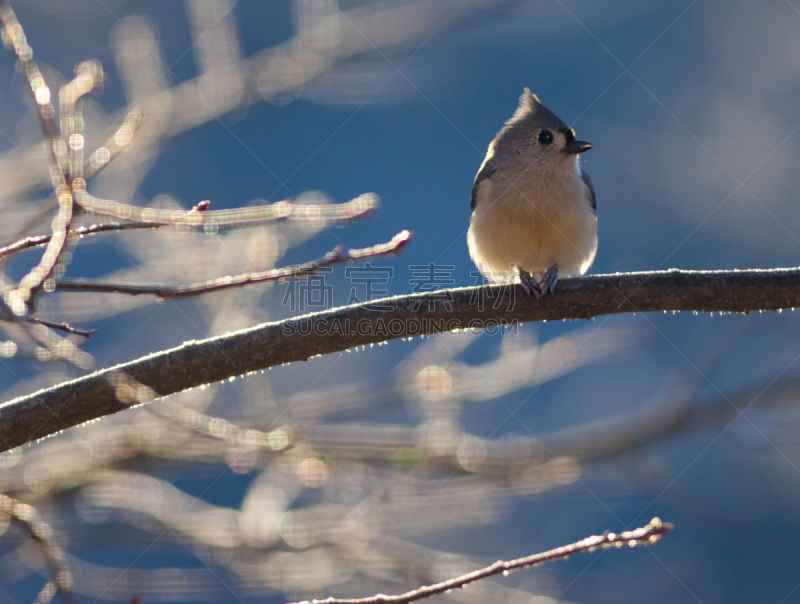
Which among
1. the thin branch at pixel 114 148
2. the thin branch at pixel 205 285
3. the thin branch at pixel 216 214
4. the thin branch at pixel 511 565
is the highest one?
the thin branch at pixel 114 148

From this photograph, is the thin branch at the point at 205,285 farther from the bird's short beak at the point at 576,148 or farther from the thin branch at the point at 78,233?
the bird's short beak at the point at 576,148

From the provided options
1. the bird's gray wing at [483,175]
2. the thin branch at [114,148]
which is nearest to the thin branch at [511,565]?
the thin branch at [114,148]

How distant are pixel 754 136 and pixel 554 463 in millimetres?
6685

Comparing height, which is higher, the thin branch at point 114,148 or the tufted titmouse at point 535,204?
the tufted titmouse at point 535,204

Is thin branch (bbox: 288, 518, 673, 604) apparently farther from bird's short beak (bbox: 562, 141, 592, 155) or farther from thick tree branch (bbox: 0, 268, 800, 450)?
bird's short beak (bbox: 562, 141, 592, 155)

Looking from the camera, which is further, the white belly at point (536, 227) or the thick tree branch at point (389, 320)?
the white belly at point (536, 227)

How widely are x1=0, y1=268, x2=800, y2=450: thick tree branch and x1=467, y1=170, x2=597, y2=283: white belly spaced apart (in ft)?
3.54

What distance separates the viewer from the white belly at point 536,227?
2949mm

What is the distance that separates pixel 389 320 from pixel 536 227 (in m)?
1.44

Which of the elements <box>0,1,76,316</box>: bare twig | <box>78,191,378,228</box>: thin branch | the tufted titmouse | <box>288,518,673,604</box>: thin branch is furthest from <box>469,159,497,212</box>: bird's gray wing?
<box>0,1,76,316</box>: bare twig

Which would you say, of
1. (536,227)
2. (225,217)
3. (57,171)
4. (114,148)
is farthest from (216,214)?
(536,227)

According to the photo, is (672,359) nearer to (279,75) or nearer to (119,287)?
(279,75)

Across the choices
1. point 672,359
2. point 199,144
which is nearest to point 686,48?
point 672,359

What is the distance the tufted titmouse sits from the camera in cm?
296
